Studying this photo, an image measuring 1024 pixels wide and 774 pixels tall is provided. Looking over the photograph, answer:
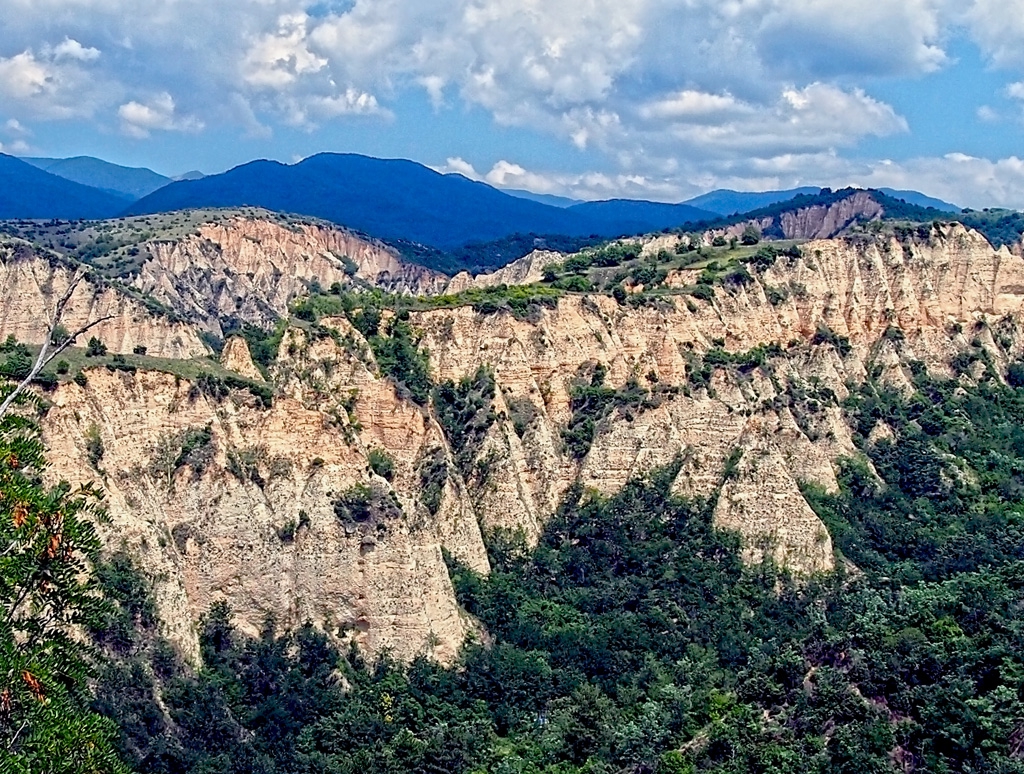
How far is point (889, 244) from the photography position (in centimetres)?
7425

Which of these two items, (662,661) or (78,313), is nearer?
(662,661)

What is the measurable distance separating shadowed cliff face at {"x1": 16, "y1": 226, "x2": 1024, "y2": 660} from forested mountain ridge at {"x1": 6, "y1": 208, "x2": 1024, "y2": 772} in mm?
153

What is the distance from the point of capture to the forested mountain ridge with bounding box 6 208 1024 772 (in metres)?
33.9

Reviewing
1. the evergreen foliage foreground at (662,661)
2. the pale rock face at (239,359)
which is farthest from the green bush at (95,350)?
the evergreen foliage foreground at (662,661)

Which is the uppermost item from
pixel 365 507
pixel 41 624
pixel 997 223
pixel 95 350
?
pixel 997 223

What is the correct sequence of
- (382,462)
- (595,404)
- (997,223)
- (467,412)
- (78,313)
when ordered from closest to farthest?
(382,462)
(467,412)
(595,404)
(78,313)
(997,223)

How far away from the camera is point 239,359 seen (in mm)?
49062

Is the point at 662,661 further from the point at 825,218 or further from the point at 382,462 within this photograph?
the point at 825,218

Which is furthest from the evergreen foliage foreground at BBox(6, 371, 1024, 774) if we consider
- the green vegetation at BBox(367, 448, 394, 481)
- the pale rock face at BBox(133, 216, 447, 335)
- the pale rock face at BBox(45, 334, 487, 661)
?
the pale rock face at BBox(133, 216, 447, 335)

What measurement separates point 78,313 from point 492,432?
1800 inches

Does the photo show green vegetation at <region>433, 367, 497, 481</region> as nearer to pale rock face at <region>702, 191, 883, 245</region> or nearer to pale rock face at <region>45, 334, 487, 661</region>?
pale rock face at <region>45, 334, 487, 661</region>

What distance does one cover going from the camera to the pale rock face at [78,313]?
8069 centimetres

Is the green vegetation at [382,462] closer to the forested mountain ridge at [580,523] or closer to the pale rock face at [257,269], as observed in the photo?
the forested mountain ridge at [580,523]

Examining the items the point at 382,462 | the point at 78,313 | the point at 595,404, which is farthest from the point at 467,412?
the point at 78,313
